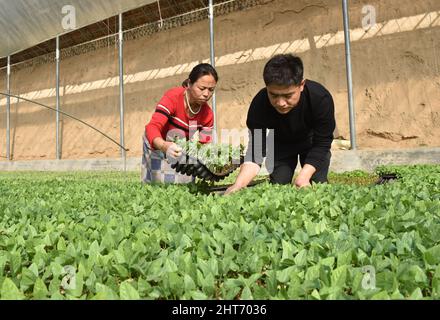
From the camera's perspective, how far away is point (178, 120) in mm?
4469

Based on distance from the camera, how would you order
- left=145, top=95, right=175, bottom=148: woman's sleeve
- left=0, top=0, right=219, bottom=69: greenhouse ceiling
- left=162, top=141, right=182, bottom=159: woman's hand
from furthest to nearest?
left=0, top=0, right=219, bottom=69: greenhouse ceiling → left=145, top=95, right=175, bottom=148: woman's sleeve → left=162, top=141, right=182, bottom=159: woman's hand

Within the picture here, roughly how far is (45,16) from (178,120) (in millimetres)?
14257

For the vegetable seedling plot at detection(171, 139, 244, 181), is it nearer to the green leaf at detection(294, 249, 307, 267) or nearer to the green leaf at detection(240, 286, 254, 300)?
the green leaf at detection(294, 249, 307, 267)

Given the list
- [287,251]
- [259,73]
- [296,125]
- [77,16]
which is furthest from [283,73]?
[77,16]

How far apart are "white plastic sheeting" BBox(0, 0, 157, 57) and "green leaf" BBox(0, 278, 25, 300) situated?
46.1 ft

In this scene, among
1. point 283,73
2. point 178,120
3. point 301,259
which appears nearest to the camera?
point 301,259

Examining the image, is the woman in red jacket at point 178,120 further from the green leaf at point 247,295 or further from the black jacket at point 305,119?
the green leaf at point 247,295

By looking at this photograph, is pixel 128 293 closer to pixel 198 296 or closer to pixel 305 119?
pixel 198 296

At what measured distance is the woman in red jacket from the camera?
4.02 m

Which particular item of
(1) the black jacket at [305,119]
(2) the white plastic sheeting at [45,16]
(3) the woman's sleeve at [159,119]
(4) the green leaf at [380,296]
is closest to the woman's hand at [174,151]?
(3) the woman's sleeve at [159,119]

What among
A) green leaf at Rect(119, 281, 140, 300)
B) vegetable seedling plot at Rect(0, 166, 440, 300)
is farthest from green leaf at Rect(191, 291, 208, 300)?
green leaf at Rect(119, 281, 140, 300)
